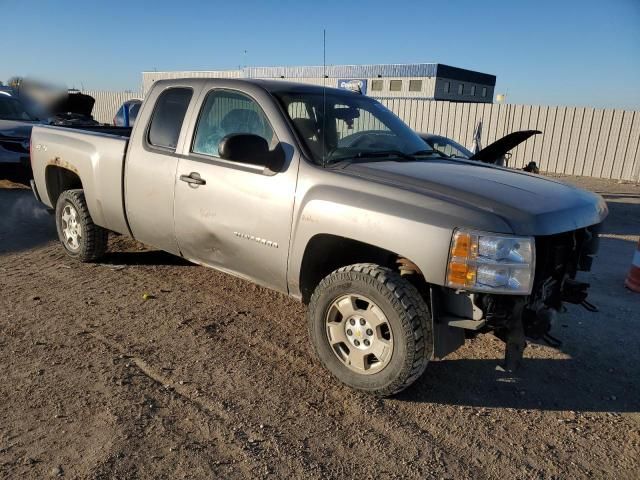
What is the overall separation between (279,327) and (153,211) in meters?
1.46

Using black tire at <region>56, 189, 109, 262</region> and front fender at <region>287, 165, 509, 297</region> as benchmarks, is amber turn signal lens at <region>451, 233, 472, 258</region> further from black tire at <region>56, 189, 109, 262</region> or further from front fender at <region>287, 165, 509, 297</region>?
black tire at <region>56, 189, 109, 262</region>

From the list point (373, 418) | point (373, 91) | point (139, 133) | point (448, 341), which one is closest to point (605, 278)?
point (448, 341)

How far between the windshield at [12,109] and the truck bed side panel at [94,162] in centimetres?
542

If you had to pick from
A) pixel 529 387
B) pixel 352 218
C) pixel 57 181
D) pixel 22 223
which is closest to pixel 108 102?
pixel 22 223

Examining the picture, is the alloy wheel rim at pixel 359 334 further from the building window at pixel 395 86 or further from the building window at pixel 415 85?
the building window at pixel 395 86

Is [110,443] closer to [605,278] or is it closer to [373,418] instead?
[373,418]

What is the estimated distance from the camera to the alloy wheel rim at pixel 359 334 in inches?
128

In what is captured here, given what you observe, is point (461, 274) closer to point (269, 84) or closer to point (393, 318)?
point (393, 318)

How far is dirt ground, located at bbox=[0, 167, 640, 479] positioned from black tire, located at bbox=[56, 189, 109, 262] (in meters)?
0.58

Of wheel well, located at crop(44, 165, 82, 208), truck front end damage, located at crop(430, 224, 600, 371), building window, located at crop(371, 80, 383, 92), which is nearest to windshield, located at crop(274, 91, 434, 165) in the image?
truck front end damage, located at crop(430, 224, 600, 371)

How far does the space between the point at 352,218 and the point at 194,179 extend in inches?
58.8

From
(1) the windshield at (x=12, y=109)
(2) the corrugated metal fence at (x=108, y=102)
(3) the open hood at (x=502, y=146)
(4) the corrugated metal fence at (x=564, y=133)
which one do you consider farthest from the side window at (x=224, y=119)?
(2) the corrugated metal fence at (x=108, y=102)

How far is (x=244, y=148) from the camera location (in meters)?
3.49

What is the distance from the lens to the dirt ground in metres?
2.69
